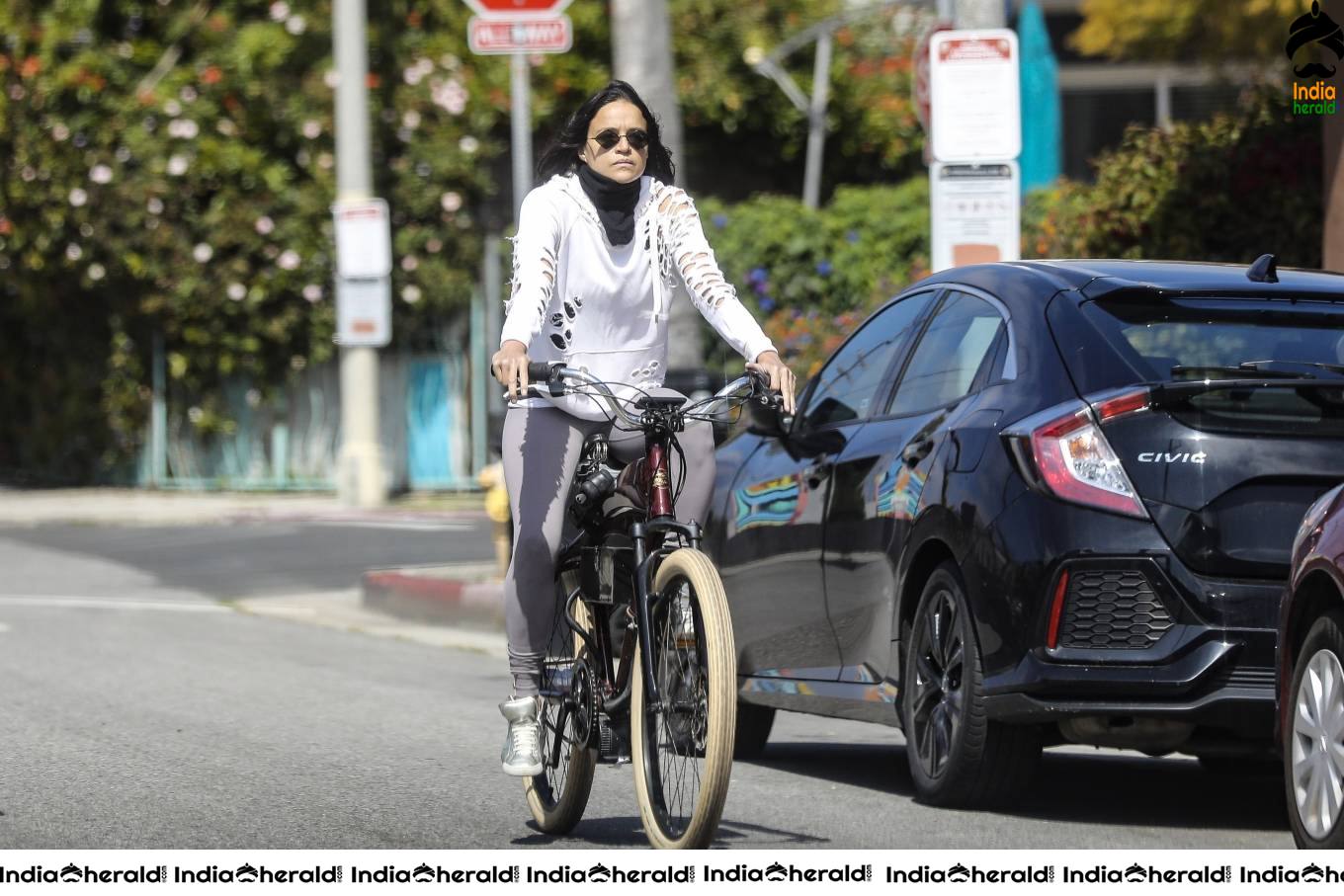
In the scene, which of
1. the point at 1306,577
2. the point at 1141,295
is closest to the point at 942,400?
the point at 1141,295

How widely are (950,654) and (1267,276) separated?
1.35m

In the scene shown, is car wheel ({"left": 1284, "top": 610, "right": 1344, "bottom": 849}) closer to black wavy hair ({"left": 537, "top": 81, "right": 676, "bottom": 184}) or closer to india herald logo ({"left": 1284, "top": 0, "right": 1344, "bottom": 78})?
black wavy hair ({"left": 537, "top": 81, "right": 676, "bottom": 184})

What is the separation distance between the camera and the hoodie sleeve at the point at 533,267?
225 inches

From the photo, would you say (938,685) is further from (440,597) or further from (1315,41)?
(440,597)

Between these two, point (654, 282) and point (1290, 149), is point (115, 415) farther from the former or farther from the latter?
point (654, 282)

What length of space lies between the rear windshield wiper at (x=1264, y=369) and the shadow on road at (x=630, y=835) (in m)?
1.54

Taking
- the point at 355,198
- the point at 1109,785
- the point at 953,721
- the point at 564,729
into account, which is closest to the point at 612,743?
the point at 564,729

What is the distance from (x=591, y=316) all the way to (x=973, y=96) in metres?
4.77

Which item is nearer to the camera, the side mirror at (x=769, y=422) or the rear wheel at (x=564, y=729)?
the rear wheel at (x=564, y=729)

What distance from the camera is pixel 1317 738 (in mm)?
5270

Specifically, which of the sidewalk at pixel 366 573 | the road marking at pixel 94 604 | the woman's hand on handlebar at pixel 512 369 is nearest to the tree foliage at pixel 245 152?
the sidewalk at pixel 366 573

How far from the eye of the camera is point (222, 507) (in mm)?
20906

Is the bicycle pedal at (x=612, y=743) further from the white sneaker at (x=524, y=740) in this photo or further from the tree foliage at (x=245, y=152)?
the tree foliage at (x=245, y=152)
